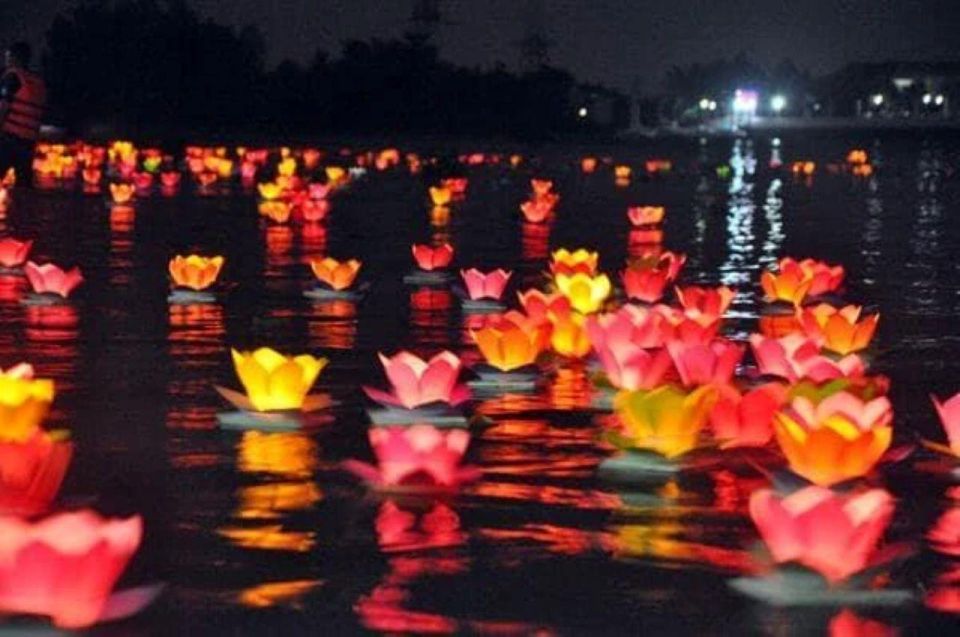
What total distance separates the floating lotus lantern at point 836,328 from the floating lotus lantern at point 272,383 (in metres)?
2.61

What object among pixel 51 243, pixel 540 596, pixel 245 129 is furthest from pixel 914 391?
pixel 245 129

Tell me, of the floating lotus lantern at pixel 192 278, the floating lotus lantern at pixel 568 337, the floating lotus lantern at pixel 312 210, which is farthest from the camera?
the floating lotus lantern at pixel 312 210

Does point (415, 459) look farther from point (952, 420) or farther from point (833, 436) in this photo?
point (952, 420)

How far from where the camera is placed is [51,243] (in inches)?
791

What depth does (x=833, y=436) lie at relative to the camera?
6922 mm

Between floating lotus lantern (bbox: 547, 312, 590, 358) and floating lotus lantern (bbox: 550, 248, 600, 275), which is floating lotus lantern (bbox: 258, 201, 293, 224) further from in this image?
floating lotus lantern (bbox: 547, 312, 590, 358)

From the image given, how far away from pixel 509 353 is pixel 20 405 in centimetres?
318

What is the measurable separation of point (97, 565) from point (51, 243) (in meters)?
15.3

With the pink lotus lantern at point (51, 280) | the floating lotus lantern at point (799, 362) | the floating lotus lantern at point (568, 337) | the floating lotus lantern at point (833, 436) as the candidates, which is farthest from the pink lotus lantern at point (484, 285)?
the floating lotus lantern at point (833, 436)

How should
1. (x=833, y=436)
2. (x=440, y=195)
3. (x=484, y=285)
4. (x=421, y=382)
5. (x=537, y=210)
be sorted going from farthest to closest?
(x=440, y=195), (x=537, y=210), (x=484, y=285), (x=421, y=382), (x=833, y=436)

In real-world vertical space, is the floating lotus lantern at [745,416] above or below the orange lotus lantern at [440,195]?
below

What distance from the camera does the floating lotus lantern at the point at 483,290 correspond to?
14.0m

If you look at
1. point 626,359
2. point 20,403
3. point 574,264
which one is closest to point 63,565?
point 20,403

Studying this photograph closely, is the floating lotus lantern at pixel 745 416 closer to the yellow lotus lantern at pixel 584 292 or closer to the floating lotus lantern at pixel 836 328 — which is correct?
the floating lotus lantern at pixel 836 328
